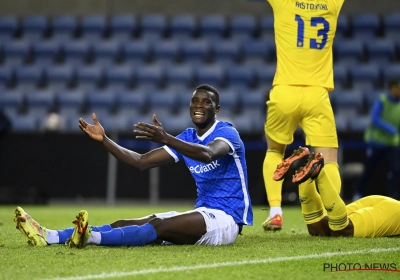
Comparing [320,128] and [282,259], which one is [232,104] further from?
[282,259]

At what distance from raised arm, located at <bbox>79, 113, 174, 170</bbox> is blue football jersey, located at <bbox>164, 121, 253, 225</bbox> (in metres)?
0.21

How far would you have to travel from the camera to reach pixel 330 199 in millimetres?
5609

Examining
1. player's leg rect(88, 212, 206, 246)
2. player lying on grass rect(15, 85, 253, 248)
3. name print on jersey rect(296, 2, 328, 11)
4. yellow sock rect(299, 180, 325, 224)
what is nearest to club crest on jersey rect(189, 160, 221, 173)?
player lying on grass rect(15, 85, 253, 248)

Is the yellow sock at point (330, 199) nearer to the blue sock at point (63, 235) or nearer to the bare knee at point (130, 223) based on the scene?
the bare knee at point (130, 223)

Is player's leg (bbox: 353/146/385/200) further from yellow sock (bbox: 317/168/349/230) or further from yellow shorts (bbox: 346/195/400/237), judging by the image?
yellow sock (bbox: 317/168/349/230)

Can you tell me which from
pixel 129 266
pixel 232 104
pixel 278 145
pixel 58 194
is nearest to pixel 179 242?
pixel 129 266

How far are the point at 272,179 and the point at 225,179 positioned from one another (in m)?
1.48

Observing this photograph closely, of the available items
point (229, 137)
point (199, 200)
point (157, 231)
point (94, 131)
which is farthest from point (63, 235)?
point (229, 137)

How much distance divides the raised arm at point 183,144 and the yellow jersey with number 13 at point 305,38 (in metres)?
1.79

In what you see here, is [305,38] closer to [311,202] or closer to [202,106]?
[311,202]

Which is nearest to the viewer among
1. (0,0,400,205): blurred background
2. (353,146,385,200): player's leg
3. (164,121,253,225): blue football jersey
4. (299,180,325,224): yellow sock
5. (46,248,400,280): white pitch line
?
(46,248,400,280): white pitch line

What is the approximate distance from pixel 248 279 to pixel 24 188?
31.0 ft

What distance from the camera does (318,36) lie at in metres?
6.76

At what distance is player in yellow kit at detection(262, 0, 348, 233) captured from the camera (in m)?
6.55
